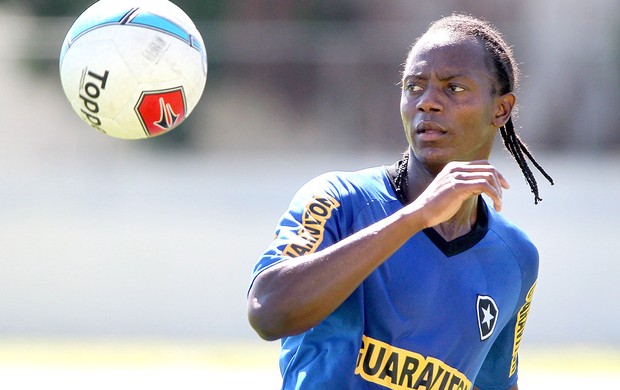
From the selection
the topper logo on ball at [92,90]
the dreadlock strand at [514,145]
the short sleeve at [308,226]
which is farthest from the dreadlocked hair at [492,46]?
the topper logo on ball at [92,90]

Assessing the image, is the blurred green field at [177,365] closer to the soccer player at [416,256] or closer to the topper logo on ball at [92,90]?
the topper logo on ball at [92,90]

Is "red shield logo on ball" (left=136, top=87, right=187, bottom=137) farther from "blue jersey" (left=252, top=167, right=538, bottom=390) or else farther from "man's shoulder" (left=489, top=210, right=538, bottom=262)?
"man's shoulder" (left=489, top=210, right=538, bottom=262)

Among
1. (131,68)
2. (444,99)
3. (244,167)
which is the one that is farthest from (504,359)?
(244,167)

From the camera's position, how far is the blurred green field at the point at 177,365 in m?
9.52

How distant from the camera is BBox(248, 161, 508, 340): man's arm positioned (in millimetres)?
3520

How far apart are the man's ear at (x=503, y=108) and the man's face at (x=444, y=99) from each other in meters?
0.14

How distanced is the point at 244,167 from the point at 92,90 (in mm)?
8494

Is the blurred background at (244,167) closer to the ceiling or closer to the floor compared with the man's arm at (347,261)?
closer to the ceiling

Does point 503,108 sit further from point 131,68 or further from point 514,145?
point 131,68

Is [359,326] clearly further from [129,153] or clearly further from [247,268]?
[129,153]

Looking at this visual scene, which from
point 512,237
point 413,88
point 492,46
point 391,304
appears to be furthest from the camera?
point 512,237

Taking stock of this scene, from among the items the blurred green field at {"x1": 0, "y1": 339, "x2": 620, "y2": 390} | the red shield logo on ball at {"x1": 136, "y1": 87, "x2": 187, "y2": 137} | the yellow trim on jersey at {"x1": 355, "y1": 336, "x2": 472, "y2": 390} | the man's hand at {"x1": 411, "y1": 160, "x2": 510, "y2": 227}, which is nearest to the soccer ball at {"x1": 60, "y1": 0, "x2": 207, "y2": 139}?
the red shield logo on ball at {"x1": 136, "y1": 87, "x2": 187, "y2": 137}

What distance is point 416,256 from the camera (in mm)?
4129

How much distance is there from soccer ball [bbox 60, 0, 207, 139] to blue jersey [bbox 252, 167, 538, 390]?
106cm
